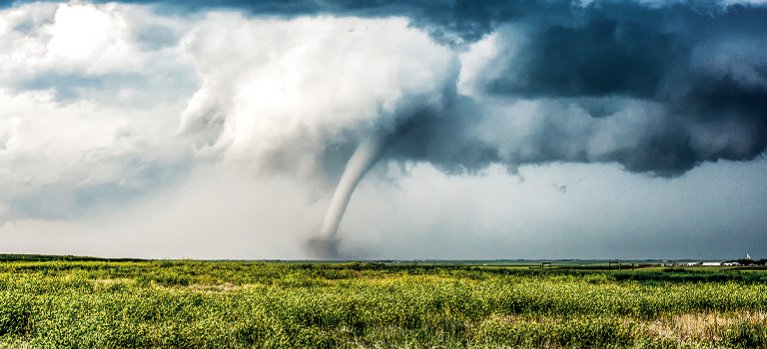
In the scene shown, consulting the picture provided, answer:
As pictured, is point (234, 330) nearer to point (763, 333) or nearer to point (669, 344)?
point (669, 344)

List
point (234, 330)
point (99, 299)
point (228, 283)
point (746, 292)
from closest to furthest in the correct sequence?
1. point (234, 330)
2. point (99, 299)
3. point (746, 292)
4. point (228, 283)

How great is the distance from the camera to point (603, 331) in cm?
1838

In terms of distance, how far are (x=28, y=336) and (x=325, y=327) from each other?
8.72 meters

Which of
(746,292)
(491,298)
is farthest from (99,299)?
(746,292)

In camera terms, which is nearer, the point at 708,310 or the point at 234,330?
the point at 234,330

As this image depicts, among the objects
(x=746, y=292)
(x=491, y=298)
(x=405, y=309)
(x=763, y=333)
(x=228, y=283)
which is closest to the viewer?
(x=763, y=333)

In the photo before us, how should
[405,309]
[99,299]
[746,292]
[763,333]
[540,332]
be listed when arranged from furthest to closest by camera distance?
[746,292] → [99,299] → [405,309] → [763,333] → [540,332]

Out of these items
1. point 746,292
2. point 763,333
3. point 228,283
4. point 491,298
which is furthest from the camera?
point 228,283

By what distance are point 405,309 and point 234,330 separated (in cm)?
682

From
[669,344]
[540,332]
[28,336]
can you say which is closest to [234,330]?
[28,336]

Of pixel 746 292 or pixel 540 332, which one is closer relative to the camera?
pixel 540 332

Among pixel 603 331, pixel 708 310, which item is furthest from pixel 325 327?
pixel 708 310

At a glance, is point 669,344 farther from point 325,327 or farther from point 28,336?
point 28,336

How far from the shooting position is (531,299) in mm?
26562
